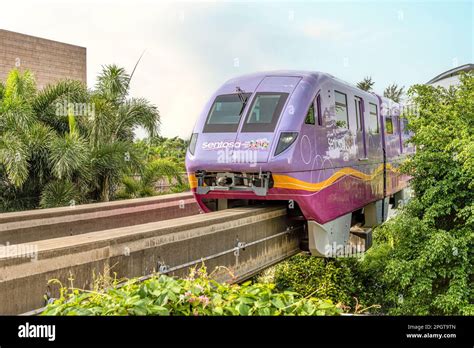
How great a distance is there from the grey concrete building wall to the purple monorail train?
1666 cm

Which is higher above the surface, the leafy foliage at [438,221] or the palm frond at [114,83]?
the palm frond at [114,83]

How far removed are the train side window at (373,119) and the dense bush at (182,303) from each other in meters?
9.12

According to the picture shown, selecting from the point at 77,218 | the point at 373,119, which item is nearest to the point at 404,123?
the point at 373,119

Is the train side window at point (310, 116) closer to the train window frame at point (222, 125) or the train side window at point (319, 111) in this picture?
the train side window at point (319, 111)

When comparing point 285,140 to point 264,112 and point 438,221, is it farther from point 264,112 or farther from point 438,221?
point 438,221

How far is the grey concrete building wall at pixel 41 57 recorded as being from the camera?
23.5 meters

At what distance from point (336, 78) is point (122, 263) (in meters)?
5.73

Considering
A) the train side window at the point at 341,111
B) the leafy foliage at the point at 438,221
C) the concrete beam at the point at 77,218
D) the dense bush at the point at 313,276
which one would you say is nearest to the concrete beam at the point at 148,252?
the train side window at the point at 341,111

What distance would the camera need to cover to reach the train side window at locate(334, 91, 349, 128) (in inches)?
361

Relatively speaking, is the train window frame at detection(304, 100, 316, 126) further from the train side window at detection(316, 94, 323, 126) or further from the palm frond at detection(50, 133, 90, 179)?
the palm frond at detection(50, 133, 90, 179)
